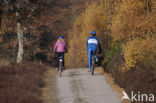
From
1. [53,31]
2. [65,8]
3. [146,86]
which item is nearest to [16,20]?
[146,86]

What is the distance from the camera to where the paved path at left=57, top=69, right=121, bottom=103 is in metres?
9.62

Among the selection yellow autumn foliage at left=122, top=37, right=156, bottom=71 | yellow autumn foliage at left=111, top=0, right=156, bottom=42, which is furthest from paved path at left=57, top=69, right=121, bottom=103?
yellow autumn foliage at left=111, top=0, right=156, bottom=42

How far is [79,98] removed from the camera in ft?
32.0

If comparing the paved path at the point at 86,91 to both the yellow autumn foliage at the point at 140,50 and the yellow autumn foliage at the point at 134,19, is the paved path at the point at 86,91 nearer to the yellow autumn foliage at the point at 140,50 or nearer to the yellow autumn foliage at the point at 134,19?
the yellow autumn foliage at the point at 140,50

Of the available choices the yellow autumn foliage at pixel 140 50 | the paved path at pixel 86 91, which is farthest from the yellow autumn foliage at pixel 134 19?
the paved path at pixel 86 91

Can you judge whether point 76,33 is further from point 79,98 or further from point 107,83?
point 79,98

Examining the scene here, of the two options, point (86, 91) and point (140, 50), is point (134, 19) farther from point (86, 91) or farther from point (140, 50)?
point (86, 91)

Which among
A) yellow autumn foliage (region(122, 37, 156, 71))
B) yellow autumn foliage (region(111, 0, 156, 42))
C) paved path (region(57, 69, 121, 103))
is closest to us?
paved path (region(57, 69, 121, 103))

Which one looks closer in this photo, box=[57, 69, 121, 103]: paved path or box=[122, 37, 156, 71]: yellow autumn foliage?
box=[57, 69, 121, 103]: paved path

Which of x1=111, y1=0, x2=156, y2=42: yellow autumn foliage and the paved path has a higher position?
x1=111, y1=0, x2=156, y2=42: yellow autumn foliage

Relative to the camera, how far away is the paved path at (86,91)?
9625 millimetres

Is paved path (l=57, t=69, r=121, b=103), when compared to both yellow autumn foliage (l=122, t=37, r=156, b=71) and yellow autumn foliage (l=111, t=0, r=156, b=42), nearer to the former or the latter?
yellow autumn foliage (l=122, t=37, r=156, b=71)

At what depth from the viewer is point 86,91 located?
1077 centimetres

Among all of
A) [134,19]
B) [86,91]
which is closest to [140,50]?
[134,19]
